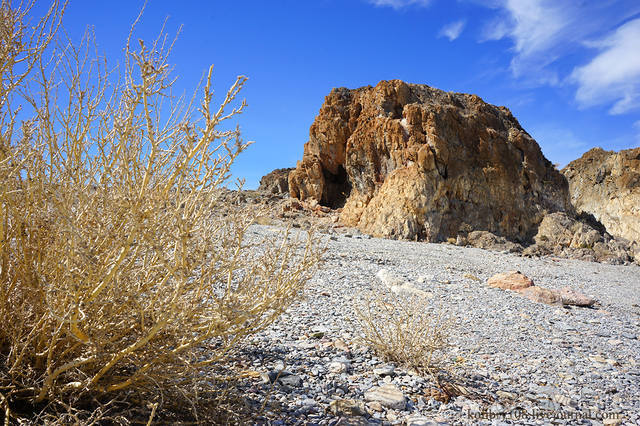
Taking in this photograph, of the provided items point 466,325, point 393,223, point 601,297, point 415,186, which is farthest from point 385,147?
point 466,325

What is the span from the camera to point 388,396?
9.66ft

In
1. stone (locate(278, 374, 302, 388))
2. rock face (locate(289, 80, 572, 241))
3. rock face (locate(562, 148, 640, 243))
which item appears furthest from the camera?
rock face (locate(562, 148, 640, 243))

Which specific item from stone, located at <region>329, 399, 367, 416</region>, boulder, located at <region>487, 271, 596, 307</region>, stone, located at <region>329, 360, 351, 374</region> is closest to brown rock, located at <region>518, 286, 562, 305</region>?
boulder, located at <region>487, 271, 596, 307</region>

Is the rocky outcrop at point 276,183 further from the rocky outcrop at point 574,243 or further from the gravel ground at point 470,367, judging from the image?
the gravel ground at point 470,367

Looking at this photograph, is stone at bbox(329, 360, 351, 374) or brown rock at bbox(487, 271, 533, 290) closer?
stone at bbox(329, 360, 351, 374)

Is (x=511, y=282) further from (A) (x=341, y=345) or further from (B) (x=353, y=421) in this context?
(B) (x=353, y=421)

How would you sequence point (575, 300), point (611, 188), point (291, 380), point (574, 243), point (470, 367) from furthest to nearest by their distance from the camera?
point (611, 188) < point (574, 243) < point (575, 300) < point (470, 367) < point (291, 380)

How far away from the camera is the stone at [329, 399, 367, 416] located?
106 inches

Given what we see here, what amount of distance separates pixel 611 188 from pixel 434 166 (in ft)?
108

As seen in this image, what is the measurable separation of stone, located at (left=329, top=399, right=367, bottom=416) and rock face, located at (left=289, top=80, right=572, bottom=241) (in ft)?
53.5

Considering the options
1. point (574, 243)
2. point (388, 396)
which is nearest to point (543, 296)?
point (388, 396)

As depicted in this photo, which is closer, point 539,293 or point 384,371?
point 384,371

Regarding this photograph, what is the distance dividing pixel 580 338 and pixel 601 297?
14.0 ft

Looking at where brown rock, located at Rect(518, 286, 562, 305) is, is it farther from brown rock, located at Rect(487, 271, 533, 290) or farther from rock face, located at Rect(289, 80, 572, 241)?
rock face, located at Rect(289, 80, 572, 241)
